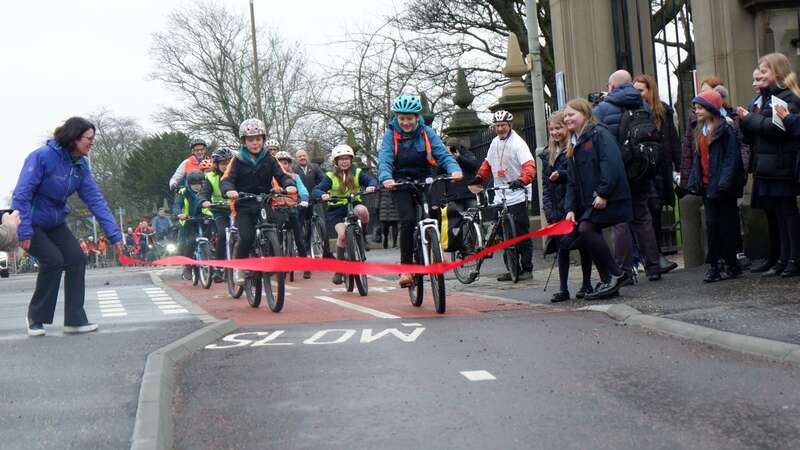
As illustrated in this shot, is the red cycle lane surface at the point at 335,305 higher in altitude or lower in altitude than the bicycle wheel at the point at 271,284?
lower

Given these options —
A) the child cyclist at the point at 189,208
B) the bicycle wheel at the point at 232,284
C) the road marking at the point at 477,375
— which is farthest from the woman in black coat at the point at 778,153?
the child cyclist at the point at 189,208

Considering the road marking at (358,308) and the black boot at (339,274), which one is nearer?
the road marking at (358,308)

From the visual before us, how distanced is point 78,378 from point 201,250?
439 inches

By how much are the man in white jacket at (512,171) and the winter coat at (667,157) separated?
173 cm

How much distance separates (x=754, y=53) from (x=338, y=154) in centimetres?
508

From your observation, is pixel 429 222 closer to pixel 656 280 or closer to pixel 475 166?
pixel 656 280

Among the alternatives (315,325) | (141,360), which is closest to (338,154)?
(315,325)

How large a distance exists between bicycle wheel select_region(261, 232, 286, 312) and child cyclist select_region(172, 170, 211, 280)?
5998 mm

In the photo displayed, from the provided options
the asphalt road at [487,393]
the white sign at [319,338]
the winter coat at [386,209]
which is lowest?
the asphalt road at [487,393]

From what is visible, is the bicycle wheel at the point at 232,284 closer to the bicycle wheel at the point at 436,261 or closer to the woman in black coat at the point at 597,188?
the bicycle wheel at the point at 436,261

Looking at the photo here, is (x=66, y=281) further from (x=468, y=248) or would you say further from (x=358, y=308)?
(x=468, y=248)

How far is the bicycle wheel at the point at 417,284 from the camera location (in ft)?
36.6

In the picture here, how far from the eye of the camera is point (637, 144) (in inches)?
464

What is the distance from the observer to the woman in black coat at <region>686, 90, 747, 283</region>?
11.3 meters
